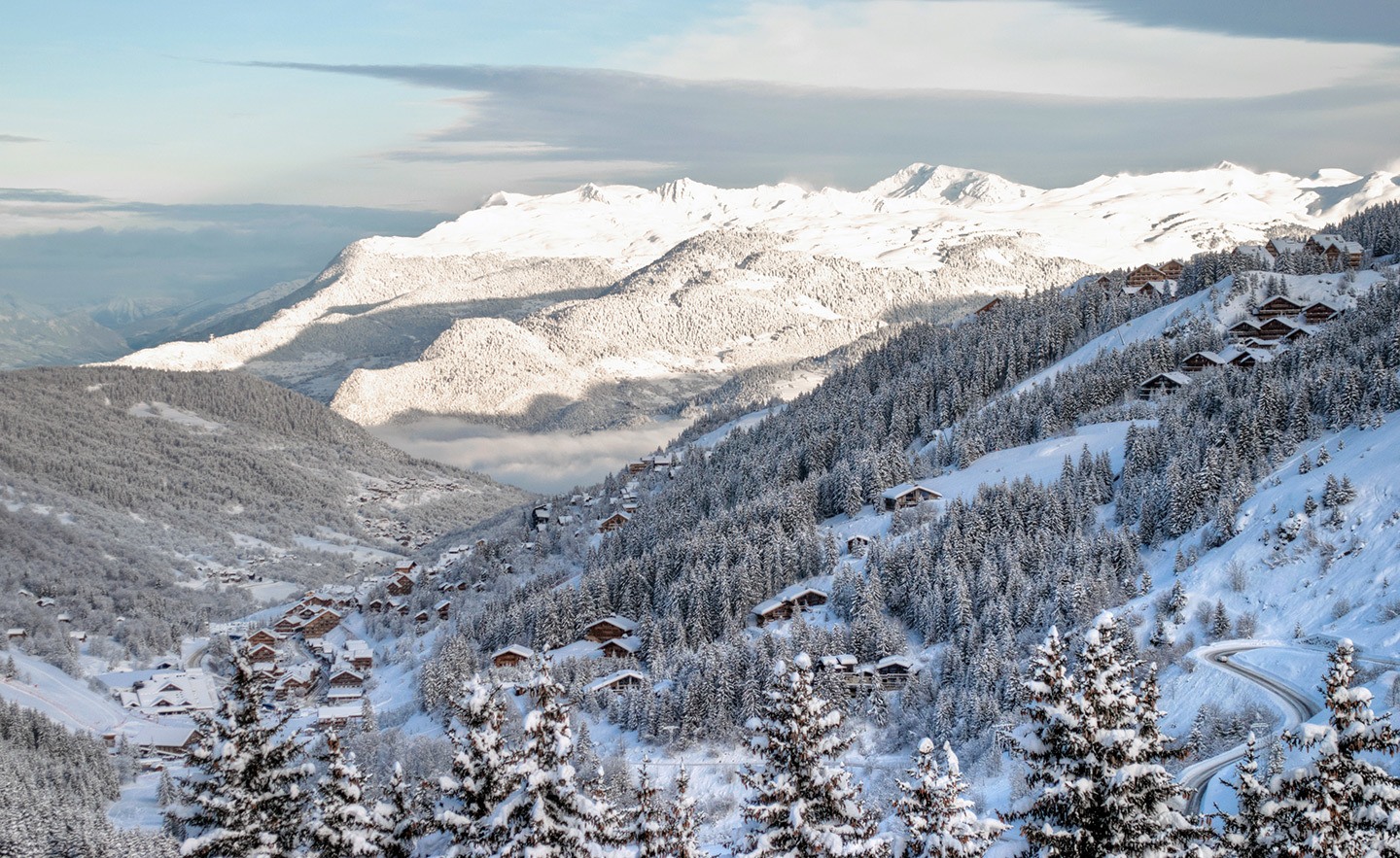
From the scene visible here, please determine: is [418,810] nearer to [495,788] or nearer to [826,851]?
[495,788]

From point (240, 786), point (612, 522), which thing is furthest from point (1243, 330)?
point (240, 786)

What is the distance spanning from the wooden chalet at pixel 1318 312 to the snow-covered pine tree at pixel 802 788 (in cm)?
11453

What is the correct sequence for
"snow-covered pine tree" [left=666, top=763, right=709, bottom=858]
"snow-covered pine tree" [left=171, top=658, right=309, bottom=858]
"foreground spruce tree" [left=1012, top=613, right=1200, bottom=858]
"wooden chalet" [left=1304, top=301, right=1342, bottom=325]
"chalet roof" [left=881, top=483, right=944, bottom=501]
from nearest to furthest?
→ "foreground spruce tree" [left=1012, top=613, right=1200, bottom=858]
"snow-covered pine tree" [left=666, top=763, right=709, bottom=858]
"snow-covered pine tree" [left=171, top=658, right=309, bottom=858]
"chalet roof" [left=881, top=483, right=944, bottom=501]
"wooden chalet" [left=1304, top=301, right=1342, bottom=325]

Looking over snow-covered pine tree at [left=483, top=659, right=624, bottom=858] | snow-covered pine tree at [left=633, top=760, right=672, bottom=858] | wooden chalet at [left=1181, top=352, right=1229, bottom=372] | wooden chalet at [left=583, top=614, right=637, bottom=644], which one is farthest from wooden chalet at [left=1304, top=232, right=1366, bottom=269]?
snow-covered pine tree at [left=483, top=659, right=624, bottom=858]

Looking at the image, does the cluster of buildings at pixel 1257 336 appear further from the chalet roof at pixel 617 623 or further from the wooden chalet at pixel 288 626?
the wooden chalet at pixel 288 626

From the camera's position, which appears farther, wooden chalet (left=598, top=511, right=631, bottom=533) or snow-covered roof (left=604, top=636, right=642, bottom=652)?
wooden chalet (left=598, top=511, right=631, bottom=533)

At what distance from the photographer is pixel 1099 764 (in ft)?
64.7

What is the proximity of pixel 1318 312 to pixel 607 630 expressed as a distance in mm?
80342

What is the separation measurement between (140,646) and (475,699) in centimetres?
11839

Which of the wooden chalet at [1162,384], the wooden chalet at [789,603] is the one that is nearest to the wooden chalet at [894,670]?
the wooden chalet at [789,603]

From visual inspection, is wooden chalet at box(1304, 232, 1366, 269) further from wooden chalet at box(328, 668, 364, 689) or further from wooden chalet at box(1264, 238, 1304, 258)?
wooden chalet at box(328, 668, 364, 689)

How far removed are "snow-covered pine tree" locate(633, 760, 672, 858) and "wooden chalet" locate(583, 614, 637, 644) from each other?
6721cm

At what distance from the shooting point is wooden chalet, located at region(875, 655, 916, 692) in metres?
69.3

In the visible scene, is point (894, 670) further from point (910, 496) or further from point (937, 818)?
point (937, 818)
